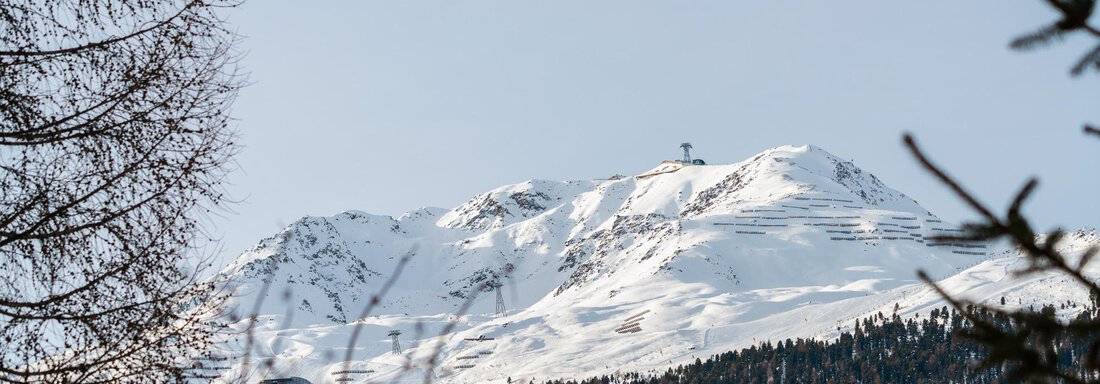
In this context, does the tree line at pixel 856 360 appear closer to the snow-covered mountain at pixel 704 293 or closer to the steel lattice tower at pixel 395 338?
the snow-covered mountain at pixel 704 293

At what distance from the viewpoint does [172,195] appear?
5.96 m

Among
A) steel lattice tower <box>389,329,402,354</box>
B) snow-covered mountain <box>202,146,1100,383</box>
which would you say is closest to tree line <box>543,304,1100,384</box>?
snow-covered mountain <box>202,146,1100,383</box>

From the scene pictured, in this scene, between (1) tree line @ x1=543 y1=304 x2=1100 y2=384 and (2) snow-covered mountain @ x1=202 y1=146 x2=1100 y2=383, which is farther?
(2) snow-covered mountain @ x1=202 y1=146 x2=1100 y2=383

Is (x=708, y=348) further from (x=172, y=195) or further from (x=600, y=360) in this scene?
(x=172, y=195)

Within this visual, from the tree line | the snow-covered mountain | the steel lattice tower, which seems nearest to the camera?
the tree line

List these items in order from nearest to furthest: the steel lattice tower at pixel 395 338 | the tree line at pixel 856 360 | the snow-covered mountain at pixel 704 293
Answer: the tree line at pixel 856 360, the snow-covered mountain at pixel 704 293, the steel lattice tower at pixel 395 338

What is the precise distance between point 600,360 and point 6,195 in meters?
115

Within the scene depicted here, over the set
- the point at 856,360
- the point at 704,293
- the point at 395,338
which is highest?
the point at 704,293

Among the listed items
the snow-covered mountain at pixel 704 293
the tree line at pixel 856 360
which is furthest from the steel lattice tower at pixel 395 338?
the tree line at pixel 856 360

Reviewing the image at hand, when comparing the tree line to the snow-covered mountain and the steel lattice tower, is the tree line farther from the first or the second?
the steel lattice tower

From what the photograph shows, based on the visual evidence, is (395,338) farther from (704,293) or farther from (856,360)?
(856,360)

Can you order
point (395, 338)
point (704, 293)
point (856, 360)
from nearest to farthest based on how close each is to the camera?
point (856, 360) < point (395, 338) < point (704, 293)

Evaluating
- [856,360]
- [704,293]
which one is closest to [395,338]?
[704,293]

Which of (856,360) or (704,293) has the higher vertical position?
(704,293)
